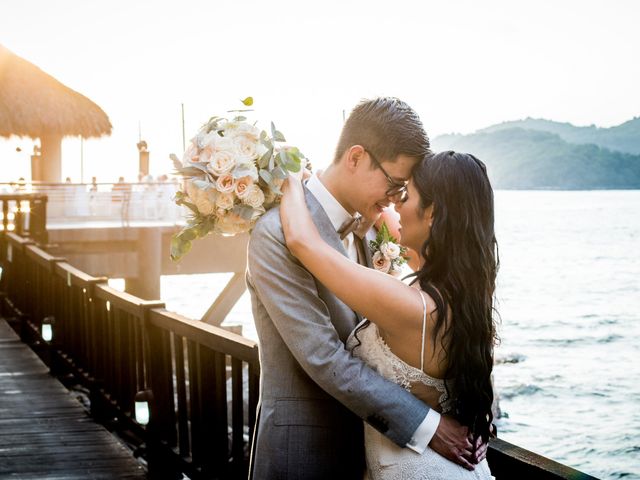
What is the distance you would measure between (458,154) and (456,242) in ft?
0.94

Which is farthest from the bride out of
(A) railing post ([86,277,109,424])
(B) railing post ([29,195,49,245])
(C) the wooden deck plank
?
(B) railing post ([29,195,49,245])

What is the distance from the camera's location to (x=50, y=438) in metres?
6.56

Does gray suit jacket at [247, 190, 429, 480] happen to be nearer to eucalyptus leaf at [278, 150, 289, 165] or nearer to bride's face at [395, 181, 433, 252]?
eucalyptus leaf at [278, 150, 289, 165]

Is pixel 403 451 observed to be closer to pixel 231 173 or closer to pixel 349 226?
pixel 349 226

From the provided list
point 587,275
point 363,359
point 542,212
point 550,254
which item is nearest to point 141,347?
point 363,359

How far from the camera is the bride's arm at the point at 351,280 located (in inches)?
102

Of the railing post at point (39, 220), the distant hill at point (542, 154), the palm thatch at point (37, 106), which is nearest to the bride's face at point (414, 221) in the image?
the railing post at point (39, 220)

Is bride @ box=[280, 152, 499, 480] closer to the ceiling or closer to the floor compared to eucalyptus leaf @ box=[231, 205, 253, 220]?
closer to the floor

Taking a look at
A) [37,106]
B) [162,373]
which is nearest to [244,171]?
[162,373]

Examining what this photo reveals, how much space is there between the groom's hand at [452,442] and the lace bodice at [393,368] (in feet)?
0.21

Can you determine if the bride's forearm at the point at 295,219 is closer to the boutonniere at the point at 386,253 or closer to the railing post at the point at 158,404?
the boutonniere at the point at 386,253

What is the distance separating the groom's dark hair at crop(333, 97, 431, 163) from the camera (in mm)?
2914

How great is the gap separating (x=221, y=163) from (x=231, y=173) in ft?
0.16

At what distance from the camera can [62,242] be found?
63.3 feet
